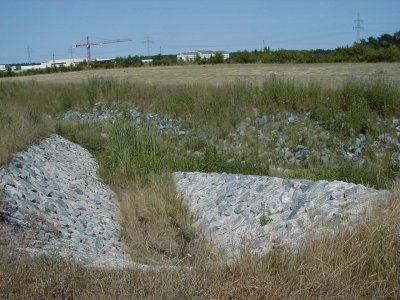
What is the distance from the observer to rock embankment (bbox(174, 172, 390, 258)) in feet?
25.1

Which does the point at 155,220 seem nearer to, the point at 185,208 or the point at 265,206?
the point at 185,208

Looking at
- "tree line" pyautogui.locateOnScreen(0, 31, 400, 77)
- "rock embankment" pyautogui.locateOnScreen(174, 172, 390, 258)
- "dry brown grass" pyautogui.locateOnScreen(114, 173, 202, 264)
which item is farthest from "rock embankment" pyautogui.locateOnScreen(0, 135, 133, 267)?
"tree line" pyautogui.locateOnScreen(0, 31, 400, 77)

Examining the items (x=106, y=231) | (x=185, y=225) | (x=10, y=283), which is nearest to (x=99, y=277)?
(x=10, y=283)

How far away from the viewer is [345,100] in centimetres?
1925

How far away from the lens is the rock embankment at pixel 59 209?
7285mm

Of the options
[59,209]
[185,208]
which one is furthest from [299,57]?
[59,209]

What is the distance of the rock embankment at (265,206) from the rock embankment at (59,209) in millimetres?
1932

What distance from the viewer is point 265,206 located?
396 inches

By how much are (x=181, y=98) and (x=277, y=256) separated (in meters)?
18.8

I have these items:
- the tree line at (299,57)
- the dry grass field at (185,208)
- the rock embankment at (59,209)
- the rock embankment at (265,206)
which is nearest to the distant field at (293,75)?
the dry grass field at (185,208)

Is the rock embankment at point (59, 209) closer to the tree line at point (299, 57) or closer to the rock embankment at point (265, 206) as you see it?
the rock embankment at point (265, 206)

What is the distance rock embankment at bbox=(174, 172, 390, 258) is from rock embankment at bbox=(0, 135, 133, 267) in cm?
193

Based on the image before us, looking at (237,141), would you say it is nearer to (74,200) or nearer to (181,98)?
(181,98)

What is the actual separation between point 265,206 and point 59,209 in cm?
425
